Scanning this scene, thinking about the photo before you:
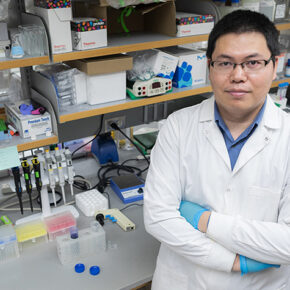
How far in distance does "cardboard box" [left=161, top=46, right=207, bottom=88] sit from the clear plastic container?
64 cm

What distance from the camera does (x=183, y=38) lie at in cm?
187

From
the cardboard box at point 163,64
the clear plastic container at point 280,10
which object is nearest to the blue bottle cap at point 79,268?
the cardboard box at point 163,64

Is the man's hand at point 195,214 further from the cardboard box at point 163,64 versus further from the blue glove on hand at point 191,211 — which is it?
the cardboard box at point 163,64

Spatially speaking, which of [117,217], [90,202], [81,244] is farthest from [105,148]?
[81,244]

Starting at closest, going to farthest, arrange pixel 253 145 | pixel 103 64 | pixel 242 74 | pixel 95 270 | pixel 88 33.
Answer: pixel 242 74 < pixel 253 145 < pixel 95 270 < pixel 88 33 < pixel 103 64

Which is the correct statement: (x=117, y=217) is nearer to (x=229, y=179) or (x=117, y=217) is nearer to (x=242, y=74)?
(x=229, y=179)

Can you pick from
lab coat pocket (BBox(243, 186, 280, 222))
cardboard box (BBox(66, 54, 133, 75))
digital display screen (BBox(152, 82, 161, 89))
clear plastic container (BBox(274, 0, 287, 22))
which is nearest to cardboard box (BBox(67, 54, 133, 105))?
cardboard box (BBox(66, 54, 133, 75))

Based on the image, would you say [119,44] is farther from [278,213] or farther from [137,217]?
[278,213]

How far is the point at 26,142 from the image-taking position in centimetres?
160

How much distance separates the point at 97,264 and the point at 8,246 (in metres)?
0.40

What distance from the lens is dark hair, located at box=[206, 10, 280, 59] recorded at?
1.15m

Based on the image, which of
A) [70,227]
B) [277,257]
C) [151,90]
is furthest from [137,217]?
[277,257]

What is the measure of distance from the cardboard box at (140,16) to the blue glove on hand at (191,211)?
38.3 inches

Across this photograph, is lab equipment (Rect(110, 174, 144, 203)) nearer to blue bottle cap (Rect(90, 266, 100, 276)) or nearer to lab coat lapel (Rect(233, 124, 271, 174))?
blue bottle cap (Rect(90, 266, 100, 276))
